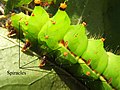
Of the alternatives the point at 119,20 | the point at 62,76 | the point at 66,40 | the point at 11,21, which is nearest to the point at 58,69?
the point at 62,76

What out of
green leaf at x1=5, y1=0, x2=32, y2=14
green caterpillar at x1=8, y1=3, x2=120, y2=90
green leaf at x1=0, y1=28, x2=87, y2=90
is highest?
green leaf at x1=5, y1=0, x2=32, y2=14

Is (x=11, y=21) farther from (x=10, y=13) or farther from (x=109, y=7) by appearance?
(x=109, y=7)

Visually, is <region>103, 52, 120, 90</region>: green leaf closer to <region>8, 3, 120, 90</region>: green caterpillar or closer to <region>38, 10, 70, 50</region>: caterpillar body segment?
<region>8, 3, 120, 90</region>: green caterpillar

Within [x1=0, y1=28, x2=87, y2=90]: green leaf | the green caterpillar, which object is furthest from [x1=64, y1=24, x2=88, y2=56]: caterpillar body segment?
[x1=0, y1=28, x2=87, y2=90]: green leaf

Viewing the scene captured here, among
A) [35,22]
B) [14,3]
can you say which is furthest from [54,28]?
[14,3]

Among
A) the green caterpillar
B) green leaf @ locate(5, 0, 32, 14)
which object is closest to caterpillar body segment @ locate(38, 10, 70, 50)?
the green caterpillar

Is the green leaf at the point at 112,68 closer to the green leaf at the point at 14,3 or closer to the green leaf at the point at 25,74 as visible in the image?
the green leaf at the point at 25,74

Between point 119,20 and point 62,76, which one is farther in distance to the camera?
point 119,20

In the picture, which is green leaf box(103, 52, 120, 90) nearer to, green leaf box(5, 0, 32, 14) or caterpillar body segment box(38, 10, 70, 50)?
caterpillar body segment box(38, 10, 70, 50)

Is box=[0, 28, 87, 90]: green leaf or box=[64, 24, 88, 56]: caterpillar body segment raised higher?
box=[64, 24, 88, 56]: caterpillar body segment
